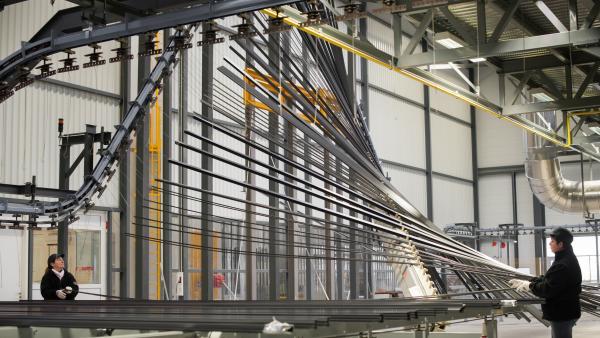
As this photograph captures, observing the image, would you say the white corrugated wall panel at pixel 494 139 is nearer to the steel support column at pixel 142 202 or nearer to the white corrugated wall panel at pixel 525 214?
the white corrugated wall panel at pixel 525 214

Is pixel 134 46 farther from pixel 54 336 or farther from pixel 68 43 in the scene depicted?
pixel 54 336

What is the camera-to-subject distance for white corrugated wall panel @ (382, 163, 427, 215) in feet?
70.8

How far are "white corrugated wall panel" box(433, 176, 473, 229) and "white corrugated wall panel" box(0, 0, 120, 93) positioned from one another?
531 inches

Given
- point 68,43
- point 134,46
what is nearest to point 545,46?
point 68,43

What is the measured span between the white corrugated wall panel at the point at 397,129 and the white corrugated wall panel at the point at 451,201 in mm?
1378

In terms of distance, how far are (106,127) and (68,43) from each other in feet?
18.6

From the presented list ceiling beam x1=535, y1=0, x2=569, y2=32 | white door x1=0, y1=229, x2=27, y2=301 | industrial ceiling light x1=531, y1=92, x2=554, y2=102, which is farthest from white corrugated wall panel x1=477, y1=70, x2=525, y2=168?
white door x1=0, y1=229, x2=27, y2=301

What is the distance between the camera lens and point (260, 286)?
15.2m

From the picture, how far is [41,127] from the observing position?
1142cm

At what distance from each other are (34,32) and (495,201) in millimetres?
18844

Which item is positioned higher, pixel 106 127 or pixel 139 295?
pixel 106 127

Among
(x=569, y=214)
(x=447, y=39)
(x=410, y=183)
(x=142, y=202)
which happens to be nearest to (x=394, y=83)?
(x=410, y=183)

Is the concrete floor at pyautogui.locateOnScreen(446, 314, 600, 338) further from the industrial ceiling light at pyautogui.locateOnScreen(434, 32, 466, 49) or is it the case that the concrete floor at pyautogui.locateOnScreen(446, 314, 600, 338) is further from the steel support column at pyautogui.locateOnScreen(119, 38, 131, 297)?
the steel support column at pyautogui.locateOnScreen(119, 38, 131, 297)

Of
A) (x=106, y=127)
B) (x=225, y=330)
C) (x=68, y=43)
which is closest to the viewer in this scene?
(x=225, y=330)
